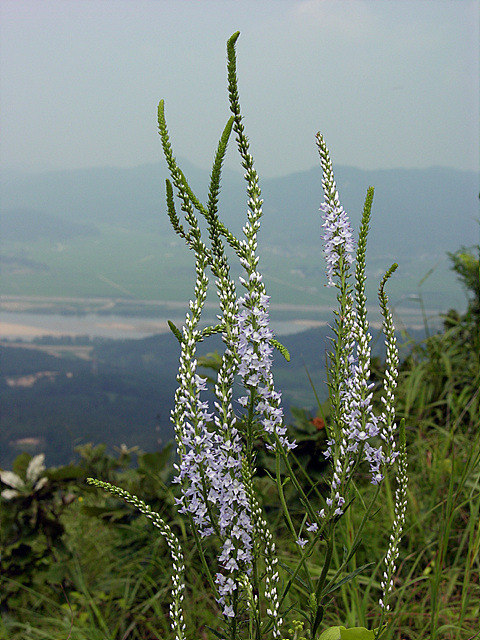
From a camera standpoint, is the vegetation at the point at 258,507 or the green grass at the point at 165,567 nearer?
the vegetation at the point at 258,507

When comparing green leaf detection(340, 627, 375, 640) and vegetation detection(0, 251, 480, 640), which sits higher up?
green leaf detection(340, 627, 375, 640)

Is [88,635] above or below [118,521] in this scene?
below

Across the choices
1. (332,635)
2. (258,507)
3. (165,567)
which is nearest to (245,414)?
(258,507)

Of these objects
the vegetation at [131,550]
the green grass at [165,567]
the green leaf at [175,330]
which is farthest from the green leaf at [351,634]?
the vegetation at [131,550]

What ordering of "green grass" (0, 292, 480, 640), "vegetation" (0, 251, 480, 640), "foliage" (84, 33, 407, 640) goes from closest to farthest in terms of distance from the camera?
"foliage" (84, 33, 407, 640) < "green grass" (0, 292, 480, 640) < "vegetation" (0, 251, 480, 640)

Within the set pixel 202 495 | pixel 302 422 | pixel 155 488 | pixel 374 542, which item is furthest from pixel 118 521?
pixel 202 495

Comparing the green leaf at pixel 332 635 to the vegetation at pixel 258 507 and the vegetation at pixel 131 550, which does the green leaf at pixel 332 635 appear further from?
the vegetation at pixel 131 550

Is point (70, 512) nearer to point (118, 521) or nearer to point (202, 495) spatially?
point (118, 521)

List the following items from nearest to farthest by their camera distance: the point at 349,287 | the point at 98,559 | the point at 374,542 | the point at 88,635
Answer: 1. the point at 349,287
2. the point at 88,635
3. the point at 374,542
4. the point at 98,559

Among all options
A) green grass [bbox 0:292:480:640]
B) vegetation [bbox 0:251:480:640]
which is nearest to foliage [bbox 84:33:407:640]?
green grass [bbox 0:292:480:640]

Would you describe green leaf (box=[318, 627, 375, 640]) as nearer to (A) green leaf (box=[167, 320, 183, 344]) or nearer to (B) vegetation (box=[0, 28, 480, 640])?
(B) vegetation (box=[0, 28, 480, 640])

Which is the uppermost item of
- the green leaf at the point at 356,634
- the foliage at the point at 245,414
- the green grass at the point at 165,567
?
the foliage at the point at 245,414
